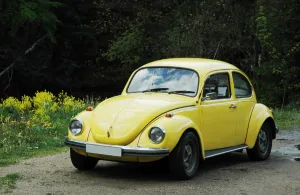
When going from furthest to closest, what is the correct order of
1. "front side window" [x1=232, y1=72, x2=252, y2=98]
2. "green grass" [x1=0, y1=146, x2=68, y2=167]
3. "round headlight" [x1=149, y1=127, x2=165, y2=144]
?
"front side window" [x1=232, y1=72, x2=252, y2=98] < "green grass" [x1=0, y1=146, x2=68, y2=167] < "round headlight" [x1=149, y1=127, x2=165, y2=144]

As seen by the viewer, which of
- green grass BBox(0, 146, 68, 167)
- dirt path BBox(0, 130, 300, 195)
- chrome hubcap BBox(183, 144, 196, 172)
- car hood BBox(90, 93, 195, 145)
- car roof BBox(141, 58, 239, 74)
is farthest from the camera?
green grass BBox(0, 146, 68, 167)

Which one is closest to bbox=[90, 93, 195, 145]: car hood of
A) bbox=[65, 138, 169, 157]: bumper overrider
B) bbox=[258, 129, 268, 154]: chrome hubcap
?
bbox=[65, 138, 169, 157]: bumper overrider

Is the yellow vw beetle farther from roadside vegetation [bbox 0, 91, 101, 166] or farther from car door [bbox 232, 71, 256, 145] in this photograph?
roadside vegetation [bbox 0, 91, 101, 166]

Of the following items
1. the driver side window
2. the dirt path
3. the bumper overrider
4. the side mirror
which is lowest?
the dirt path

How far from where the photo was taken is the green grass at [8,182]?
23.8 feet

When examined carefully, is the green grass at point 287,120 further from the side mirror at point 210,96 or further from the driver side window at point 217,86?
the side mirror at point 210,96

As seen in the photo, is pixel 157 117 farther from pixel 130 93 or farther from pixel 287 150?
pixel 287 150

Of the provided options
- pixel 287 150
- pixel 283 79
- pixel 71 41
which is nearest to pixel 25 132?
pixel 287 150

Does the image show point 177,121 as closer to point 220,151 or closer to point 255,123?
point 220,151

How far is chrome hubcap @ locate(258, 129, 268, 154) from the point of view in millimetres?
9922

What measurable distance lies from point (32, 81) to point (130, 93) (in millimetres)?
24709

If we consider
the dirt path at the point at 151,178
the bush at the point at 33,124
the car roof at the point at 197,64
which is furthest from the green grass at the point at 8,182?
the car roof at the point at 197,64

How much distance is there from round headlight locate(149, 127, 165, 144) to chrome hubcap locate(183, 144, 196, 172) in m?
0.51

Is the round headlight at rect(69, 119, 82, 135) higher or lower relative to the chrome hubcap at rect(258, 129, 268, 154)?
higher
